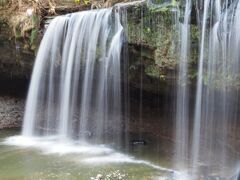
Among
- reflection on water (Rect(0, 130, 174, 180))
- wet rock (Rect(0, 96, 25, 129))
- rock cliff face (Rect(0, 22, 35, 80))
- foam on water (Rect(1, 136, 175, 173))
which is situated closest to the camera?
reflection on water (Rect(0, 130, 174, 180))

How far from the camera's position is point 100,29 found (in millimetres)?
8367

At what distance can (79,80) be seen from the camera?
29.3 feet

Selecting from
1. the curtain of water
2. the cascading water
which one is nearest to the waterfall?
the curtain of water

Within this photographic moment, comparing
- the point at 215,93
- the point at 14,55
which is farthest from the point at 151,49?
the point at 14,55

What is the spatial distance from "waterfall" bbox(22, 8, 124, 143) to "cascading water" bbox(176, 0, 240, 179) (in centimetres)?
160

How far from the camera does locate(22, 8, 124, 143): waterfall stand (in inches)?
326

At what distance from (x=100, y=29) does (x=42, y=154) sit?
8.38 feet

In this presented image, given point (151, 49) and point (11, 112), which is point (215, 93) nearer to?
point (151, 49)

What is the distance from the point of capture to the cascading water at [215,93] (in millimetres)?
6582

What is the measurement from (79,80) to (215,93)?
9.96 ft

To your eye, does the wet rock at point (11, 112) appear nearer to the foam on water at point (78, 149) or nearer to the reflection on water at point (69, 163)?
the foam on water at point (78, 149)

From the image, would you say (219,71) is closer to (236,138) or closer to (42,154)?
(236,138)

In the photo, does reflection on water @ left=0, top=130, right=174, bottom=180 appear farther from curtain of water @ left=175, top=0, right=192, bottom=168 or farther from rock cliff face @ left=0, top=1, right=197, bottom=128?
rock cliff face @ left=0, top=1, right=197, bottom=128

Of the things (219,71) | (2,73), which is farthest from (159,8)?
(2,73)
